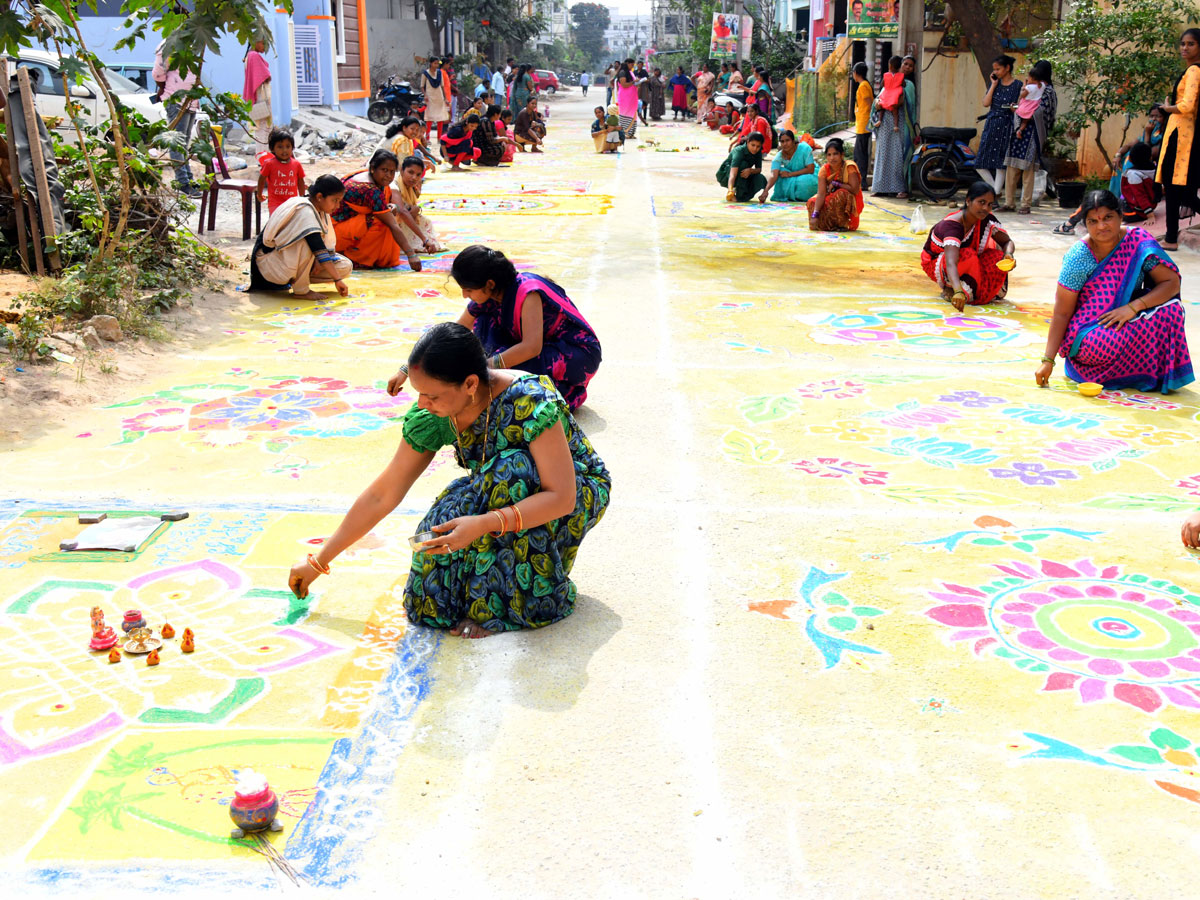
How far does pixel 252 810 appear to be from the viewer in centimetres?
233

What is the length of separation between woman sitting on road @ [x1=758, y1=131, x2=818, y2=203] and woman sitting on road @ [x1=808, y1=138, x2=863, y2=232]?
6.76 feet

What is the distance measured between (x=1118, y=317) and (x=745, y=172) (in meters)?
8.13

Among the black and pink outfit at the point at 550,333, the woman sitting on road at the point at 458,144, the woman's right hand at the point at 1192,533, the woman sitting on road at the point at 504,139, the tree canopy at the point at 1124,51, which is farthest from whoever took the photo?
the woman sitting on road at the point at 504,139

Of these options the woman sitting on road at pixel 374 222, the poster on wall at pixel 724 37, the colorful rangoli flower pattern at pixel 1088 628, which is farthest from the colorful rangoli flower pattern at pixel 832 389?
the poster on wall at pixel 724 37

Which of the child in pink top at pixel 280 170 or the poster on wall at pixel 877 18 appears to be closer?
the child in pink top at pixel 280 170

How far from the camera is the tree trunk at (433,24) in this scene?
35.0 meters

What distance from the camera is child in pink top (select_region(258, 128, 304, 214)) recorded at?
29.3ft

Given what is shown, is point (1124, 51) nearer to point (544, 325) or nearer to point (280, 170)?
point (280, 170)

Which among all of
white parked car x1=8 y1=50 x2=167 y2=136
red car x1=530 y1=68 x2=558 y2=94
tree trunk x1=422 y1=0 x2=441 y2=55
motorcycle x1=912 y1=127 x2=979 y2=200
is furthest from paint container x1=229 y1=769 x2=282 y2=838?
red car x1=530 y1=68 x2=558 y2=94

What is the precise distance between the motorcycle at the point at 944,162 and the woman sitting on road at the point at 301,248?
759cm

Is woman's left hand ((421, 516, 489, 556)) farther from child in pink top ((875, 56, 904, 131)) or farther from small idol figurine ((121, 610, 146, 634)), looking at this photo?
child in pink top ((875, 56, 904, 131))

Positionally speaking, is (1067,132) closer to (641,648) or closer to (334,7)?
(641,648)

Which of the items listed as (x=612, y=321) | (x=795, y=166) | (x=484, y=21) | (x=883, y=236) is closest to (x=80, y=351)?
(x=612, y=321)

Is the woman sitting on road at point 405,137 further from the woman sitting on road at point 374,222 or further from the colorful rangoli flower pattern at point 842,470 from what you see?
the colorful rangoli flower pattern at point 842,470
